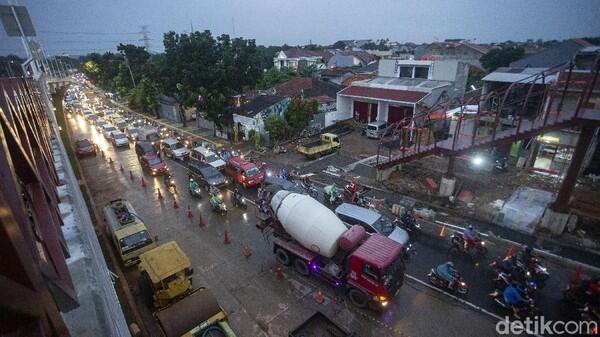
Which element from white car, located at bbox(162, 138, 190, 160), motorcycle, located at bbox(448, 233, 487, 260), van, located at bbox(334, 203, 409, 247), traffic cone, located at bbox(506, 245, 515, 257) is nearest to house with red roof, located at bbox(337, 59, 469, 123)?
white car, located at bbox(162, 138, 190, 160)

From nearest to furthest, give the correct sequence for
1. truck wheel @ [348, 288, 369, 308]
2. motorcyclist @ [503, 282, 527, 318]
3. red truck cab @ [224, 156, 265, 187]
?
1. motorcyclist @ [503, 282, 527, 318]
2. truck wheel @ [348, 288, 369, 308]
3. red truck cab @ [224, 156, 265, 187]

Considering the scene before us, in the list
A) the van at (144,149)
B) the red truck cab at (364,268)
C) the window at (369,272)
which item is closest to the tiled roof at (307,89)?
the van at (144,149)

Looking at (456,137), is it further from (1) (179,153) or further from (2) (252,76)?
(1) (179,153)

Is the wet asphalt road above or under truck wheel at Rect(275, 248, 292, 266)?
under

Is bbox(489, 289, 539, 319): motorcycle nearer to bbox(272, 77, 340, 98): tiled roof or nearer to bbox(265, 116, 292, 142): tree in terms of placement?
bbox(265, 116, 292, 142): tree

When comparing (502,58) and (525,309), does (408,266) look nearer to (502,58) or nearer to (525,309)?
(525,309)

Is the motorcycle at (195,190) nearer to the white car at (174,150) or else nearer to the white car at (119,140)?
the white car at (174,150)

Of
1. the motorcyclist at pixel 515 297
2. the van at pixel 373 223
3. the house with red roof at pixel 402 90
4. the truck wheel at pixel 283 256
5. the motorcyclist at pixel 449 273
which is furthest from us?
the house with red roof at pixel 402 90
